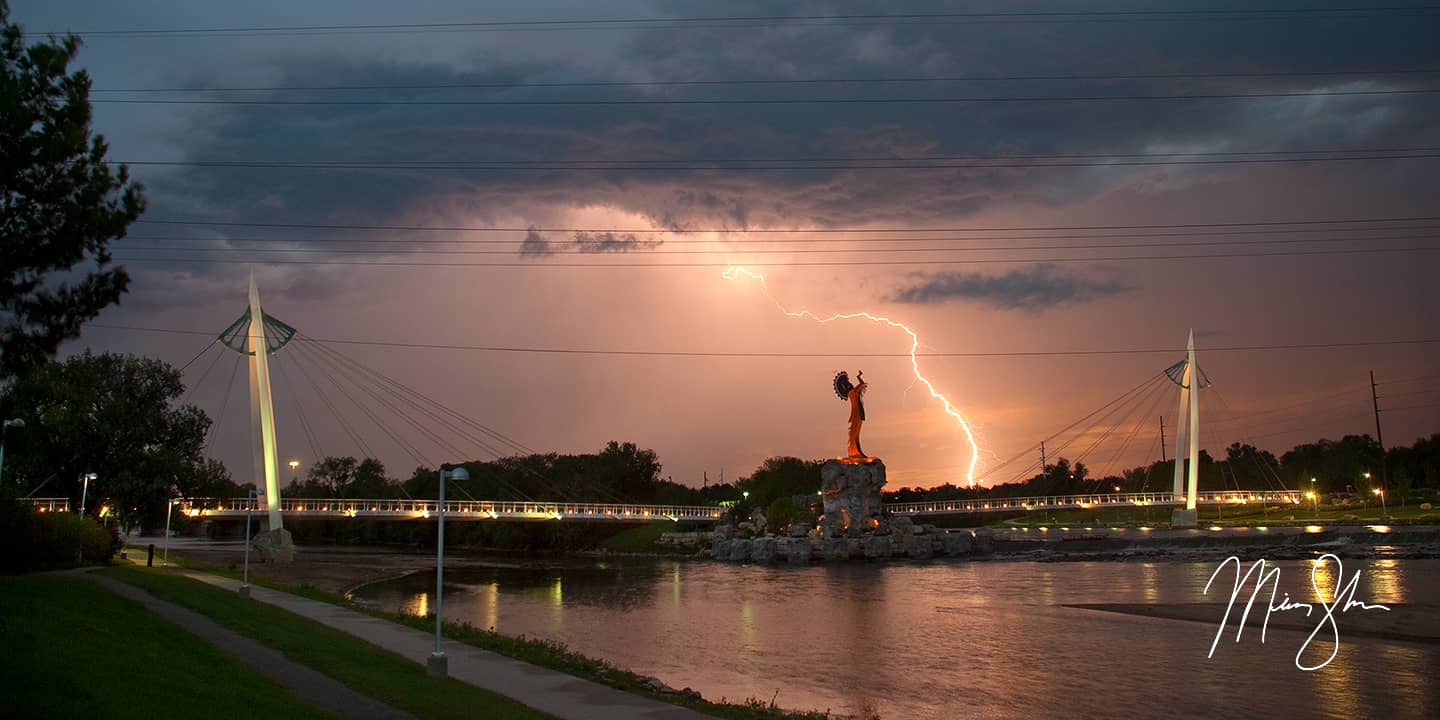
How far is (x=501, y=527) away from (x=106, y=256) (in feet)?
439

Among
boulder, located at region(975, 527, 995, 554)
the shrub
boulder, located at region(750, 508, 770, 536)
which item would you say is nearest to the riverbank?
boulder, located at region(975, 527, 995, 554)

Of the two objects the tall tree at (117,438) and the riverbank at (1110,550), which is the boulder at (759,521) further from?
the tall tree at (117,438)

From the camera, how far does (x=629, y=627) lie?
4606 cm

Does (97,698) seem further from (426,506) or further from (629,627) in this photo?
(426,506)

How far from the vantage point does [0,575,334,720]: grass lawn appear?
13375mm

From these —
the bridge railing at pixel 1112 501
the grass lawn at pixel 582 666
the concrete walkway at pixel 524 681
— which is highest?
the bridge railing at pixel 1112 501

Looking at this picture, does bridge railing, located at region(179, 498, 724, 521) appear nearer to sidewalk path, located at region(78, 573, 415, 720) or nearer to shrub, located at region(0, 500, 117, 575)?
shrub, located at region(0, 500, 117, 575)

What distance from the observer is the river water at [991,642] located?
26078 mm

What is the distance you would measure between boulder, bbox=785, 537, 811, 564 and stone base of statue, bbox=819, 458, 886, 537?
386 centimetres

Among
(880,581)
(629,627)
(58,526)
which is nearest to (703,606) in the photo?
(629,627)

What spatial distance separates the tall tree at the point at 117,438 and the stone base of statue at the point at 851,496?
63.1 meters

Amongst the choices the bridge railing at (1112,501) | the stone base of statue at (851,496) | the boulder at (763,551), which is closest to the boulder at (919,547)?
the stone base of statue at (851,496)

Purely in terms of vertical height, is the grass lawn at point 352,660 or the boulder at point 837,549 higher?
the grass lawn at point 352,660

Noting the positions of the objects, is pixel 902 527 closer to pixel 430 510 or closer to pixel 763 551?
pixel 763 551
